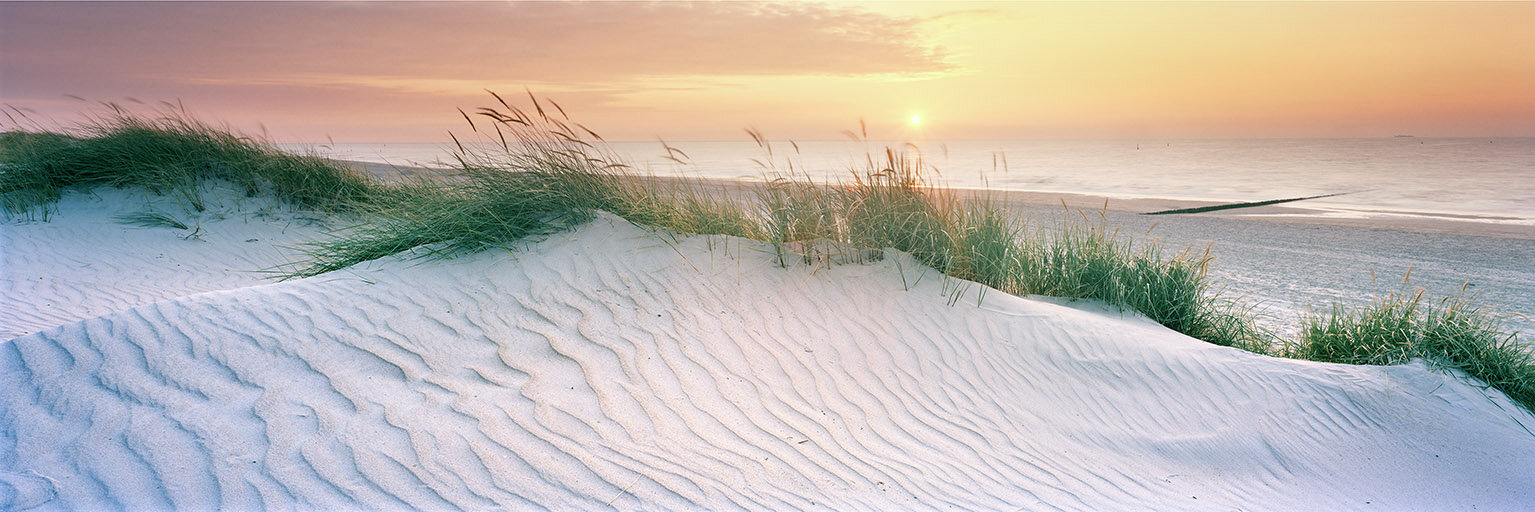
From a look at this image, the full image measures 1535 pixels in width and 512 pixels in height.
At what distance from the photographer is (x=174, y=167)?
27.1ft

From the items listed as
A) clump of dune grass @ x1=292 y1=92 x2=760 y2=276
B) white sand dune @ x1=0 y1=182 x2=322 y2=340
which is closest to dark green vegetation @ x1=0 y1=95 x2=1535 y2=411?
clump of dune grass @ x1=292 y1=92 x2=760 y2=276

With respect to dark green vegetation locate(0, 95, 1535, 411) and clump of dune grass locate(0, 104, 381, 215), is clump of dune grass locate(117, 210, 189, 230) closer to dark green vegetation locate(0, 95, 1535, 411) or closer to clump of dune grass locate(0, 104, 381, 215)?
clump of dune grass locate(0, 104, 381, 215)

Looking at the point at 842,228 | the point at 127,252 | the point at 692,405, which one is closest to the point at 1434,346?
the point at 842,228

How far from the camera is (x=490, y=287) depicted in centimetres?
430

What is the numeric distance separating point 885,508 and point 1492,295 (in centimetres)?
654

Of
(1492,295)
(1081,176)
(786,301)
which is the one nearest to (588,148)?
(786,301)

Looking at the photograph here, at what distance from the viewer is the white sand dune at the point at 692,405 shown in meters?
2.59

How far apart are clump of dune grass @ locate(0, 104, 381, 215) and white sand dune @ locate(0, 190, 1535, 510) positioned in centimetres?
463

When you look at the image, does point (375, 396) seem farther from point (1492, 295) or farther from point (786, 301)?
point (1492, 295)

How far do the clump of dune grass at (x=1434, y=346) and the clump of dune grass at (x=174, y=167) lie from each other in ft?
28.1

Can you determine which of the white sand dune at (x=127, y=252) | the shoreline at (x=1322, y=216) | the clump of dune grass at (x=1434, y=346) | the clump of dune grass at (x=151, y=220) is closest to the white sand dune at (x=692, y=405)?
the clump of dune grass at (x=1434, y=346)

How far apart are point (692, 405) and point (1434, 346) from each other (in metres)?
4.02

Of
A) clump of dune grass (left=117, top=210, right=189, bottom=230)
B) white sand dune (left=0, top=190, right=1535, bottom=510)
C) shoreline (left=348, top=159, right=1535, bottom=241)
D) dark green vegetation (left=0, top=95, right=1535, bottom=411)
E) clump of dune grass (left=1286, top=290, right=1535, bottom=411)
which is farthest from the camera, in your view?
shoreline (left=348, top=159, right=1535, bottom=241)

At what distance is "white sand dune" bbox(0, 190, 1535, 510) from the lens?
2588mm
